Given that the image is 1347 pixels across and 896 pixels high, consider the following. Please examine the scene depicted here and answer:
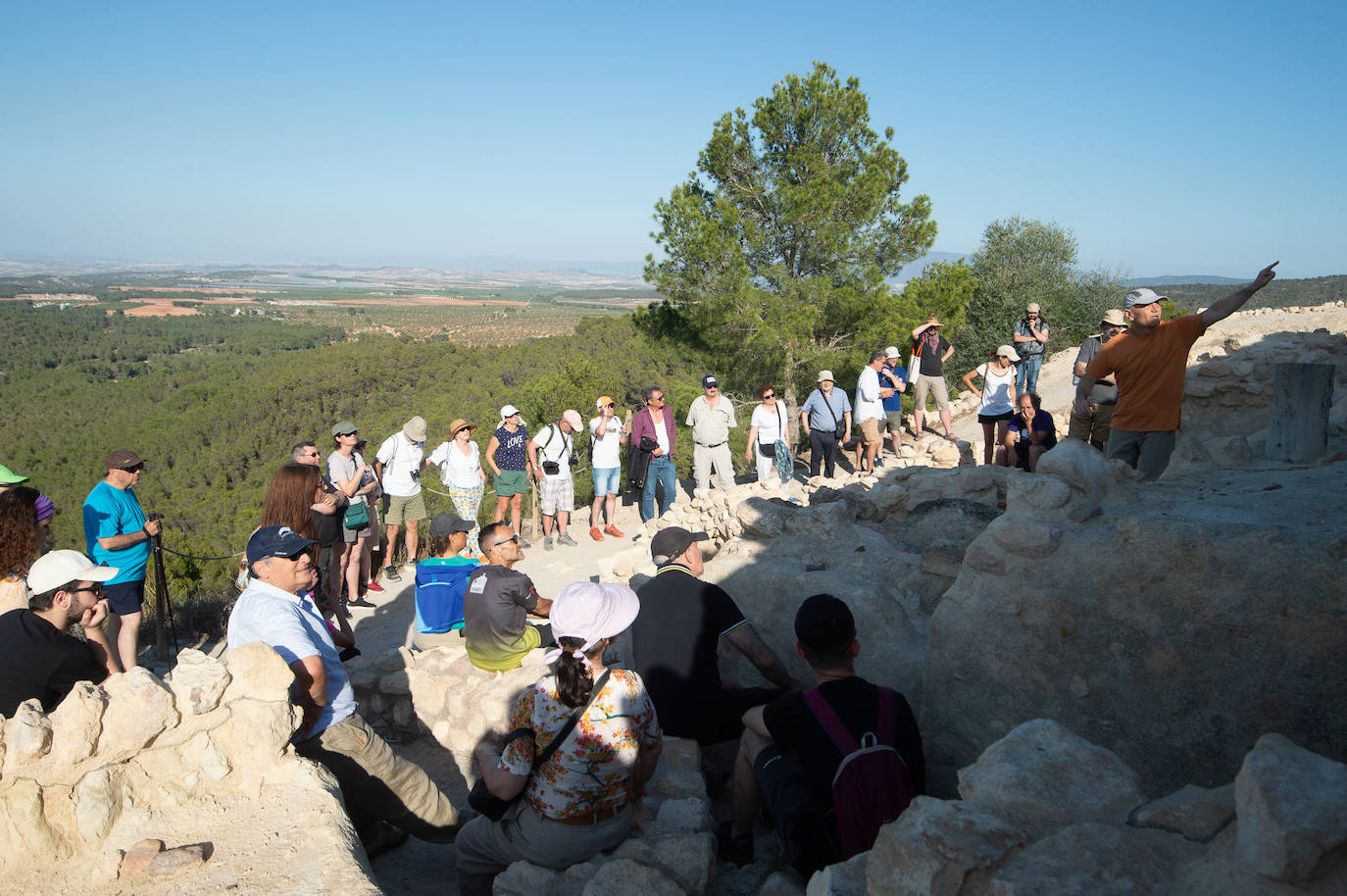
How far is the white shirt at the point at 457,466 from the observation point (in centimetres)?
823

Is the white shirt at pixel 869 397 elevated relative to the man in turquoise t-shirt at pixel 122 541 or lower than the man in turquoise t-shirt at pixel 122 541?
elevated

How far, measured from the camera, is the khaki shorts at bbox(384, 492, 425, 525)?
8180 millimetres

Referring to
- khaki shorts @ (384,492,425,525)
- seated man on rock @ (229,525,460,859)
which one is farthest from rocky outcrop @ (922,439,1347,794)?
khaki shorts @ (384,492,425,525)

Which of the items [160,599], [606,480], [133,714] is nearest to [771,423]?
[606,480]

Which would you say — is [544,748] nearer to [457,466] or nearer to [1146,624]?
[1146,624]

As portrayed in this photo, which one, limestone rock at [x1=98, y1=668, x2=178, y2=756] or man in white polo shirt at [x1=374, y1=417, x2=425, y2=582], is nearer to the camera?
limestone rock at [x1=98, y1=668, x2=178, y2=756]

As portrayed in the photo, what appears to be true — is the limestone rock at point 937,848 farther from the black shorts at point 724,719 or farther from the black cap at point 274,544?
the black cap at point 274,544

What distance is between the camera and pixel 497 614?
4.81m

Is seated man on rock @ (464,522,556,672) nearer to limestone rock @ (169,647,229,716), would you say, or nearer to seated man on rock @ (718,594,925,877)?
limestone rock @ (169,647,229,716)

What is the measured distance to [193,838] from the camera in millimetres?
2805

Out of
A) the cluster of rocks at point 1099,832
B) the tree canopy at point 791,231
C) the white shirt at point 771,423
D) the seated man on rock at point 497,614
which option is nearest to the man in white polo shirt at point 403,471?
the seated man on rock at point 497,614

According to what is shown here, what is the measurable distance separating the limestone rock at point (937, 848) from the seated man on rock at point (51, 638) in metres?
3.48

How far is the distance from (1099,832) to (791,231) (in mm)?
17415

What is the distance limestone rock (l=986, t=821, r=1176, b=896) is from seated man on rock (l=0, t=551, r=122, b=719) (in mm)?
3813
